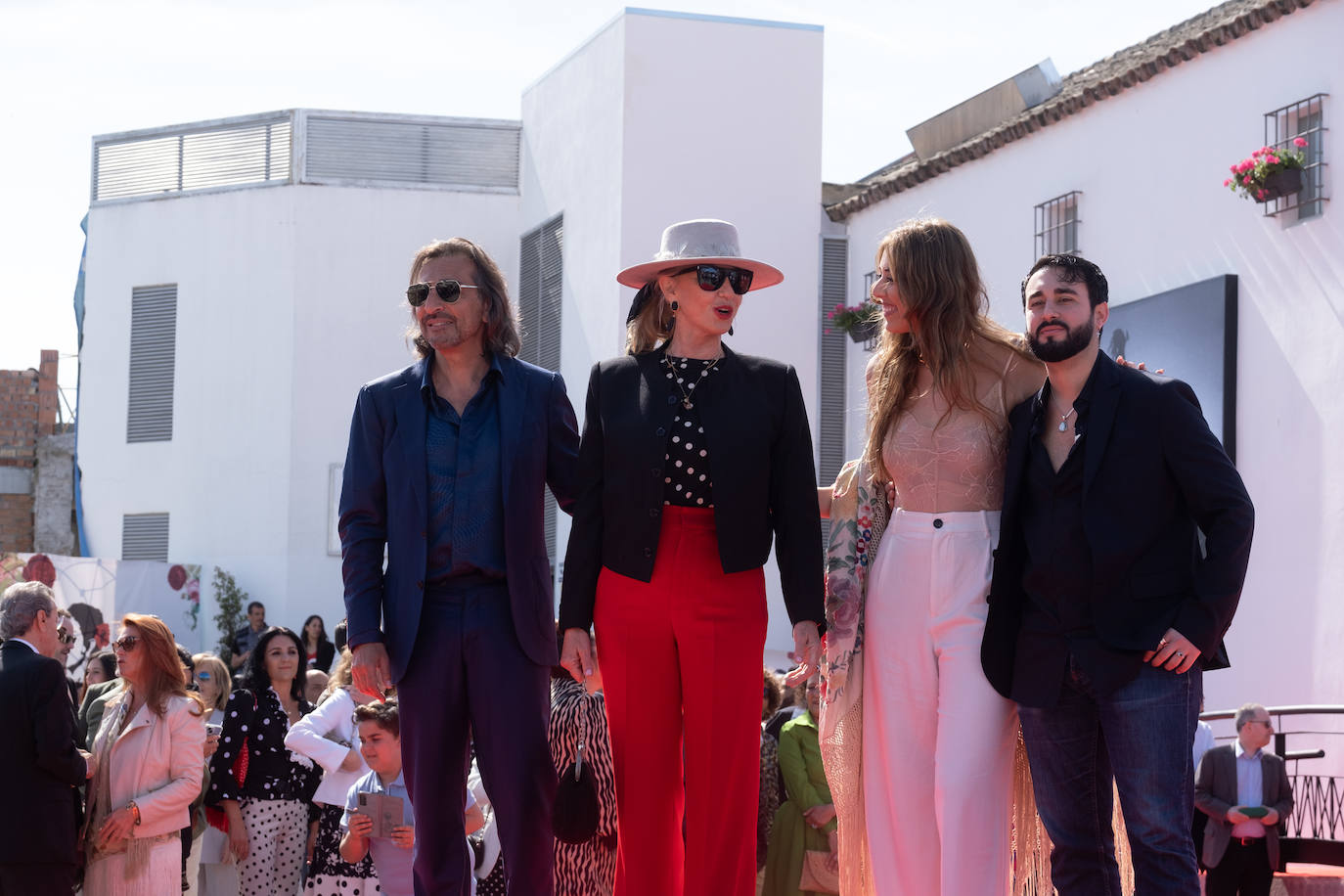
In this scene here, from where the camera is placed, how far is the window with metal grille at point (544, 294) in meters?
19.5

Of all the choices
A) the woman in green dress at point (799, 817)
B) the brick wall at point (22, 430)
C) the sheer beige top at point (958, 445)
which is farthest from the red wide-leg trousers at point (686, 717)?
the brick wall at point (22, 430)

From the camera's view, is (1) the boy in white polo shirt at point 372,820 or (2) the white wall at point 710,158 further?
(2) the white wall at point 710,158

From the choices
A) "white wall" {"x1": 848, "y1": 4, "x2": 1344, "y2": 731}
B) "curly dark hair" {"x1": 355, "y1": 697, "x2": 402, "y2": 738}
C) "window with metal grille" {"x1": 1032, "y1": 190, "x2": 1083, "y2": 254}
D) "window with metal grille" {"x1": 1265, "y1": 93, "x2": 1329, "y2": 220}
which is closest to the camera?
"curly dark hair" {"x1": 355, "y1": 697, "x2": 402, "y2": 738}

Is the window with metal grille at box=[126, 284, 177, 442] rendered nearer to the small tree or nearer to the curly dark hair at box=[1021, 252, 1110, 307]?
the small tree

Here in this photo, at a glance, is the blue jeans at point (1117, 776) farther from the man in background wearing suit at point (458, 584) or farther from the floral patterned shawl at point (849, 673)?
the man in background wearing suit at point (458, 584)

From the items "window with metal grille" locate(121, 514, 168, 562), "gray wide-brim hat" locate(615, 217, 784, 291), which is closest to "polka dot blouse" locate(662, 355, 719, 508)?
"gray wide-brim hat" locate(615, 217, 784, 291)

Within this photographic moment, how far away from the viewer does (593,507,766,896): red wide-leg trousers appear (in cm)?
406

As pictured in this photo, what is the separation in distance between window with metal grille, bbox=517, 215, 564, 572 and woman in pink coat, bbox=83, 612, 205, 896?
38.7 feet

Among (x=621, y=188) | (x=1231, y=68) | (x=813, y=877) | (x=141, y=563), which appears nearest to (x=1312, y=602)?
(x=1231, y=68)

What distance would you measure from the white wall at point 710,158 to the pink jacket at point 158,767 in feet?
35.1

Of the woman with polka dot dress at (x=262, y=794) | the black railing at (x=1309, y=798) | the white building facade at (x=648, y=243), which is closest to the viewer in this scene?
the woman with polka dot dress at (x=262, y=794)

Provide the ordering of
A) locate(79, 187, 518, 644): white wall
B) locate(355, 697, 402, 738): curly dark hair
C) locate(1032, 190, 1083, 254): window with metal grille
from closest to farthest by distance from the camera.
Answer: locate(355, 697, 402, 738): curly dark hair
locate(1032, 190, 1083, 254): window with metal grille
locate(79, 187, 518, 644): white wall

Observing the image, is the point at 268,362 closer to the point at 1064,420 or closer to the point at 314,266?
the point at 314,266

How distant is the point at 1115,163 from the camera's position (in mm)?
13289
